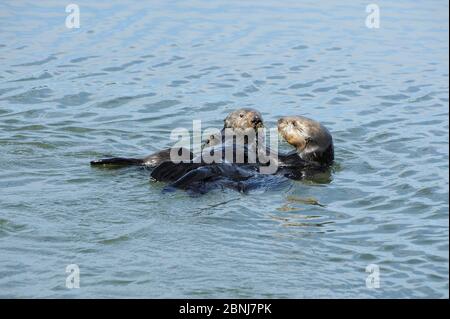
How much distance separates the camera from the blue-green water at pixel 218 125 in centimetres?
598

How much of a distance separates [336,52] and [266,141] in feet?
12.5

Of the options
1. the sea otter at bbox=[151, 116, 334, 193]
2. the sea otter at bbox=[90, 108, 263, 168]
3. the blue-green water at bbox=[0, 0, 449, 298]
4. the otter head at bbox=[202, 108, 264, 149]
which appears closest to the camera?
the blue-green water at bbox=[0, 0, 449, 298]

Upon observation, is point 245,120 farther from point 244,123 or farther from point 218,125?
point 218,125

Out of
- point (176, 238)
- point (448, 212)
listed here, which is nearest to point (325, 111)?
point (448, 212)

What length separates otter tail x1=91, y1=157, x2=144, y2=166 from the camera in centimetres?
814

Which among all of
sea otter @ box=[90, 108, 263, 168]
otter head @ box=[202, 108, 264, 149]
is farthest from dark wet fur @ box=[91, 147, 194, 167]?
otter head @ box=[202, 108, 264, 149]

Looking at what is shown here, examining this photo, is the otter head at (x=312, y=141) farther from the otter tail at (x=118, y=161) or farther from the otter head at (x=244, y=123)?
the otter tail at (x=118, y=161)

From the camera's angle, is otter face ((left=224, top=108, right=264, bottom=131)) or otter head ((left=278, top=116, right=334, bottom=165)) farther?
otter face ((left=224, top=108, right=264, bottom=131))

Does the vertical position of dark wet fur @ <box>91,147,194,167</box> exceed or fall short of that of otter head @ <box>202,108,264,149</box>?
it falls short

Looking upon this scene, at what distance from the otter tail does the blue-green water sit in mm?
88

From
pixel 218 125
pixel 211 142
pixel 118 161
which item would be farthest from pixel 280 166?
pixel 218 125

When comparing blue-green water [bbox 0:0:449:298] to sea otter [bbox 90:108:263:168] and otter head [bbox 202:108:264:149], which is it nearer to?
sea otter [bbox 90:108:263:168]

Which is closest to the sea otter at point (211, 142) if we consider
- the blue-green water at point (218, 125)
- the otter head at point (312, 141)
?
the blue-green water at point (218, 125)

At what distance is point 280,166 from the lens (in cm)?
832
